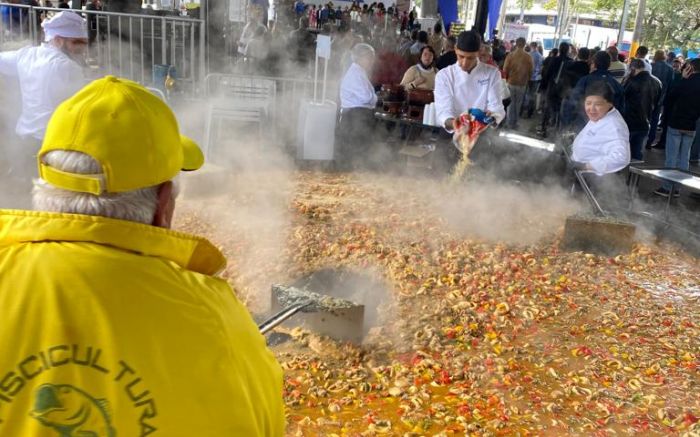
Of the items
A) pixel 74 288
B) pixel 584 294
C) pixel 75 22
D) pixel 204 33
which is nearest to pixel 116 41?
pixel 204 33

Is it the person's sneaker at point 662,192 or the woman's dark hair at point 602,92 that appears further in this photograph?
the person's sneaker at point 662,192

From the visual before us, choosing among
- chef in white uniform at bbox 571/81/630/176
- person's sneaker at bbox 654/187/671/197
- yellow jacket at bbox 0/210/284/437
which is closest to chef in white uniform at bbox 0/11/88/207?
Result: yellow jacket at bbox 0/210/284/437

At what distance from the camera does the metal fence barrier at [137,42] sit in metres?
8.63

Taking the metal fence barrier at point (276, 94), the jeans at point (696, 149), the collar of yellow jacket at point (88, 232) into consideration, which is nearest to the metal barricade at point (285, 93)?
the metal fence barrier at point (276, 94)

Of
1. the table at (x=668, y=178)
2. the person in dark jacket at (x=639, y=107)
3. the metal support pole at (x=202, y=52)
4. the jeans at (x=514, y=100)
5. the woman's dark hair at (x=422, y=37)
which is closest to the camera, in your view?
the table at (x=668, y=178)

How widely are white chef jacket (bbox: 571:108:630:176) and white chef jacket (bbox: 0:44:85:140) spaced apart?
17.8 ft

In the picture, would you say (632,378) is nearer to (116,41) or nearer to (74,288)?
(74,288)

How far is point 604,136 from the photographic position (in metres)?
6.80

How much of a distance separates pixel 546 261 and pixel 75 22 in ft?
16.1

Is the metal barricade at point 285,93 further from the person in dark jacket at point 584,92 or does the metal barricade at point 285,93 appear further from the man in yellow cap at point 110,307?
the man in yellow cap at point 110,307

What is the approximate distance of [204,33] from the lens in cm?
946

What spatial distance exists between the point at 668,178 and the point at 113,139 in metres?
7.21

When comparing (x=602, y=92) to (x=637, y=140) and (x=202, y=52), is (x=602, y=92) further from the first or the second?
(x=202, y=52)

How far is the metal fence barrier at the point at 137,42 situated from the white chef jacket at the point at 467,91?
404 centimetres
